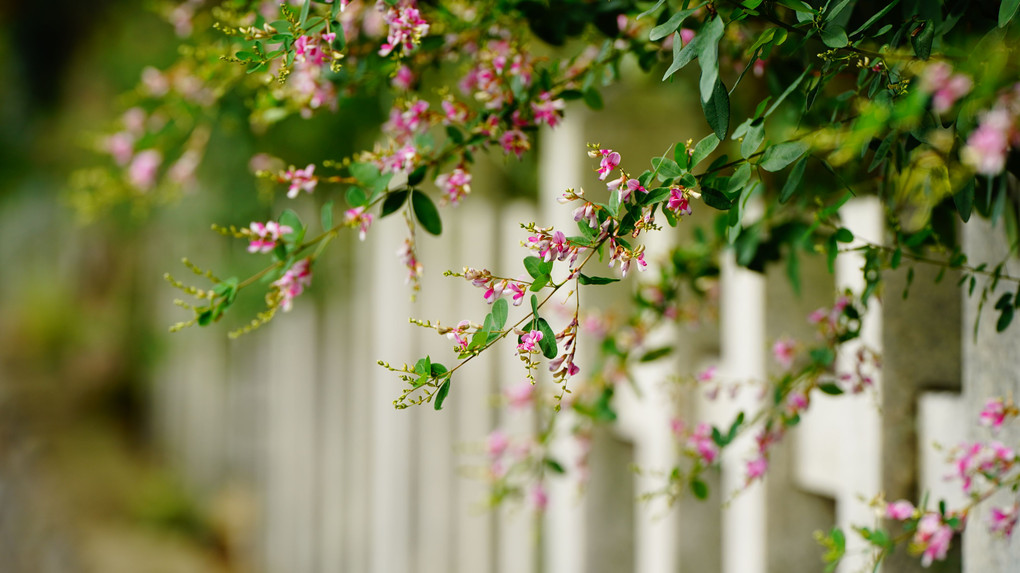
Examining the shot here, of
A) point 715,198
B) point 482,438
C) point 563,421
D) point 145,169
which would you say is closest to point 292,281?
point 715,198

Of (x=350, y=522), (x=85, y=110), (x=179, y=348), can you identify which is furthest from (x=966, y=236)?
(x=85, y=110)

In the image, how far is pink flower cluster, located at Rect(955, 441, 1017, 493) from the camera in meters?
0.46

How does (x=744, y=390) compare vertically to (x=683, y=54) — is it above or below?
below

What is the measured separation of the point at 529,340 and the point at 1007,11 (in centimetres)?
23

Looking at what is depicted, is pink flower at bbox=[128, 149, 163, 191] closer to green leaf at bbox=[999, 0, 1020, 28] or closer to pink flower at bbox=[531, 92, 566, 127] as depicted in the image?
pink flower at bbox=[531, 92, 566, 127]

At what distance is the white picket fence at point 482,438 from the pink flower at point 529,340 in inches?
9.7

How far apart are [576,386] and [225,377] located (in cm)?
273

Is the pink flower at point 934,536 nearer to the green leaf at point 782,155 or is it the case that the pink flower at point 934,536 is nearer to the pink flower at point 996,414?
the pink flower at point 996,414

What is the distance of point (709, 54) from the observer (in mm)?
342

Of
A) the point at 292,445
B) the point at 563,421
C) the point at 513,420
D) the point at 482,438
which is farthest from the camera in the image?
the point at 292,445

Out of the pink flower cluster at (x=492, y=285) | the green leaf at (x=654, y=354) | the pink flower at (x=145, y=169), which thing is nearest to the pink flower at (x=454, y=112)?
the pink flower cluster at (x=492, y=285)

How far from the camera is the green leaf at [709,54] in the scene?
1.11 feet

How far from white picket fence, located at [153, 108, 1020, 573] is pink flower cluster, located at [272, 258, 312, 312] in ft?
0.84

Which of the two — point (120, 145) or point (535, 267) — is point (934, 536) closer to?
point (535, 267)
